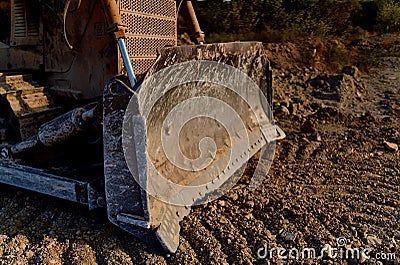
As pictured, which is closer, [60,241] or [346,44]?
[60,241]

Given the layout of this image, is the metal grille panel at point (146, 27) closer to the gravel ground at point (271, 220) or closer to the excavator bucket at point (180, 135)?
the excavator bucket at point (180, 135)

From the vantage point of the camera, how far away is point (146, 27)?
4270mm

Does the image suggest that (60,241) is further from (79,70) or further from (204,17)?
(204,17)

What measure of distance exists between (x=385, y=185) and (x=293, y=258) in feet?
5.60

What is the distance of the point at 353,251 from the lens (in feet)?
9.83

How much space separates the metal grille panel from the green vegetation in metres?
7.32

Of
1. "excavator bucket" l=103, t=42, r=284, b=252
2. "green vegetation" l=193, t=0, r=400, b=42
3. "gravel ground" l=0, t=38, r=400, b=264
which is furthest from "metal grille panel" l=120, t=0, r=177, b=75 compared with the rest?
"green vegetation" l=193, t=0, r=400, b=42

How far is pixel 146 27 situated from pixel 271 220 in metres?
2.14

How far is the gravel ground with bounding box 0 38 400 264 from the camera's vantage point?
9.84ft

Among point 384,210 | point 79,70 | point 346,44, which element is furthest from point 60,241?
point 346,44

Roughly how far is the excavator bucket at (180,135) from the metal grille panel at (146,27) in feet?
2.30

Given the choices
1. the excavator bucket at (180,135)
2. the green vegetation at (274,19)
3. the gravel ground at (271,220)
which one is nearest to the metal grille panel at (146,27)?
the excavator bucket at (180,135)

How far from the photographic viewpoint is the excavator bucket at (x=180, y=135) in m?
2.94

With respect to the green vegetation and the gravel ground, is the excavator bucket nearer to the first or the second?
the gravel ground
